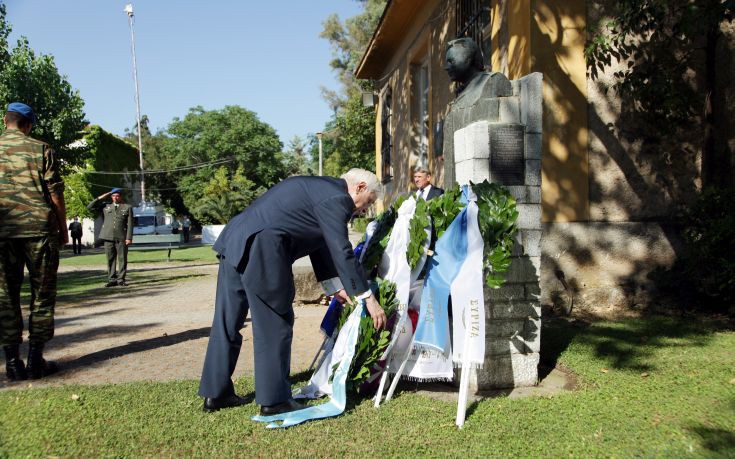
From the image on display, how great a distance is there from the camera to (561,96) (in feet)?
25.3

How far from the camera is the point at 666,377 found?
4707mm

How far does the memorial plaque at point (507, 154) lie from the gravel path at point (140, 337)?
7.93 ft

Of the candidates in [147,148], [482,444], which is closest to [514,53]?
[482,444]

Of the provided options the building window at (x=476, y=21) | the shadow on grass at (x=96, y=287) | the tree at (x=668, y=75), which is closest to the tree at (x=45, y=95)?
the shadow on grass at (x=96, y=287)

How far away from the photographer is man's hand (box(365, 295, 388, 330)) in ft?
12.6

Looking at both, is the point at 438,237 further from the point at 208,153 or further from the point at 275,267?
the point at 208,153

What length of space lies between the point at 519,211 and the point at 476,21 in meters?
6.35

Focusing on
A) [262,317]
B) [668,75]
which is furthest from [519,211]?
[668,75]

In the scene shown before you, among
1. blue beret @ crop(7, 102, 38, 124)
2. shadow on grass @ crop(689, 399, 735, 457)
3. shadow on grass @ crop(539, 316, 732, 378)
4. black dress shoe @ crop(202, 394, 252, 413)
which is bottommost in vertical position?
shadow on grass @ crop(539, 316, 732, 378)

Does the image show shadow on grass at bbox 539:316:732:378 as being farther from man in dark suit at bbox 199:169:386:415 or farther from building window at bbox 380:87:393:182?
building window at bbox 380:87:393:182

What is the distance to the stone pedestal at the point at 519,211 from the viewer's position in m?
4.57

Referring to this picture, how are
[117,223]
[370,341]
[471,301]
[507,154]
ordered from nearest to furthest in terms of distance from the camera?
[471,301]
[370,341]
[507,154]
[117,223]

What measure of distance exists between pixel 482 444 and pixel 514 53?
19.6 ft

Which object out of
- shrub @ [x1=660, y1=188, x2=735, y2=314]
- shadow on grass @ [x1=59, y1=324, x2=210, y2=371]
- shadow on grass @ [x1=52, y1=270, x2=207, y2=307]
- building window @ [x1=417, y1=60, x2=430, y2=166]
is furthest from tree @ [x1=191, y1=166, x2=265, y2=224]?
shrub @ [x1=660, y1=188, x2=735, y2=314]
